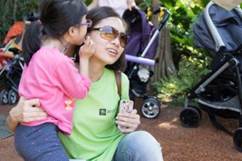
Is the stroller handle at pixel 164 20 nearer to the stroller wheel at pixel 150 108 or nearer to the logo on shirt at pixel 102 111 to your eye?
the stroller wheel at pixel 150 108

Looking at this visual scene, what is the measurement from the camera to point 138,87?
5.59m

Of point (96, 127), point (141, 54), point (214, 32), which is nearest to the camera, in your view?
point (96, 127)

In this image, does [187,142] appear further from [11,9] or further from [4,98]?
[11,9]

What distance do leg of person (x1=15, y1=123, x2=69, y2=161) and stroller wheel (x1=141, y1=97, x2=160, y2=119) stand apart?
138 inches

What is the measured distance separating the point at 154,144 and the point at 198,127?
10.2ft

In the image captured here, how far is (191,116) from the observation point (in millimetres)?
5156

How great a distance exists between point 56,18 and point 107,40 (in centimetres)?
28

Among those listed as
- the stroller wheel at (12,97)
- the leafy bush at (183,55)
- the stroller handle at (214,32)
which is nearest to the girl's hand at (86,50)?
the stroller handle at (214,32)

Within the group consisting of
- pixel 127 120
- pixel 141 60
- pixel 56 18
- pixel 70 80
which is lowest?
pixel 141 60

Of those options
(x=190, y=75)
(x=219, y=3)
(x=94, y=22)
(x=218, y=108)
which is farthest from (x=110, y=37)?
(x=190, y=75)

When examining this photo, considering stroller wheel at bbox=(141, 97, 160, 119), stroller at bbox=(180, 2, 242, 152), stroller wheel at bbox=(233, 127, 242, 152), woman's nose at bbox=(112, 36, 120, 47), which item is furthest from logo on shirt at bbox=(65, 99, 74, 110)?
stroller wheel at bbox=(141, 97, 160, 119)

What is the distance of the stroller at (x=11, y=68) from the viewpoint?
20.4ft

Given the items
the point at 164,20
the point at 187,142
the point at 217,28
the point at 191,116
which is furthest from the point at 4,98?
the point at 217,28

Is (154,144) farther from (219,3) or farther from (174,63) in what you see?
(174,63)
